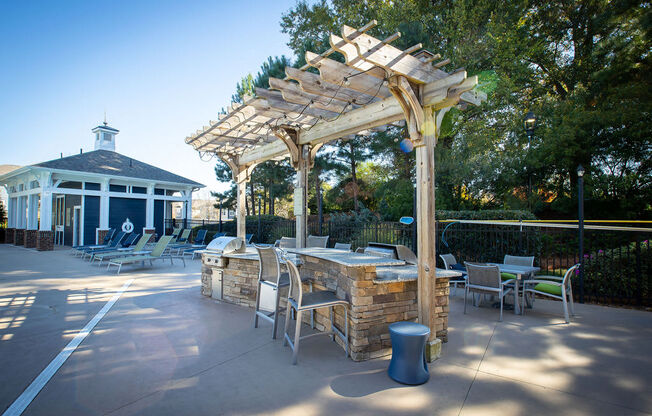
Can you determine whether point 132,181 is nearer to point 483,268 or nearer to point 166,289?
point 166,289

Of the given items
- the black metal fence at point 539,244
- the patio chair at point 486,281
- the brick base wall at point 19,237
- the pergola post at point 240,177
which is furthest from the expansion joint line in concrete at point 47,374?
the brick base wall at point 19,237

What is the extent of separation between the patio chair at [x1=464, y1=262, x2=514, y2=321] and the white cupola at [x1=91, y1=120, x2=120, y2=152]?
833 inches

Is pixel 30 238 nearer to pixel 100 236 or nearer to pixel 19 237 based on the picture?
pixel 19 237

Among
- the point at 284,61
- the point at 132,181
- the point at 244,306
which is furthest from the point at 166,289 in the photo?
the point at 132,181

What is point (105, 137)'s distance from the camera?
752 inches

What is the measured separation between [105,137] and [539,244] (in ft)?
71.7

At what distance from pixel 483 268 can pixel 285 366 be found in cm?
306

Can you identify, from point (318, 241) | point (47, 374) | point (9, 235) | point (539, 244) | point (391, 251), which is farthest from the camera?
point (9, 235)

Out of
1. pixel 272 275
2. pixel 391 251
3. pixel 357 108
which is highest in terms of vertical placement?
pixel 357 108

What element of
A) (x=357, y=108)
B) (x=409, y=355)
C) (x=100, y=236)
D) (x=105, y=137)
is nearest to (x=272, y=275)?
(x=409, y=355)

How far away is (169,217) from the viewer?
17391 mm

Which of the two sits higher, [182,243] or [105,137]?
[105,137]

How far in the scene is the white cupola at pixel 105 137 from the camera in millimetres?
18938

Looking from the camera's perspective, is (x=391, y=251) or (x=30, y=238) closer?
(x=391, y=251)
